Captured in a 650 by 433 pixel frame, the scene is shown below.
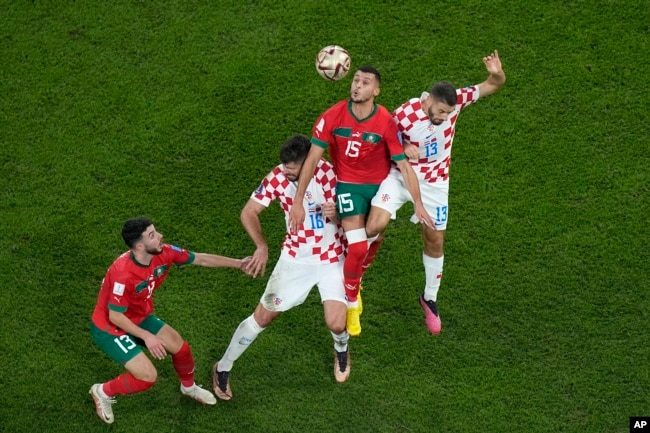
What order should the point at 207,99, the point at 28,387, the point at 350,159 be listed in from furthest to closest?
the point at 207,99, the point at 28,387, the point at 350,159

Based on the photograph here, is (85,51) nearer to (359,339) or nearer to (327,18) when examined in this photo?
(327,18)

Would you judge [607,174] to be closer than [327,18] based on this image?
Yes

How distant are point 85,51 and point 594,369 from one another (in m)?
6.24

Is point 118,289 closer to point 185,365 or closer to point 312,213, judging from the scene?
point 185,365

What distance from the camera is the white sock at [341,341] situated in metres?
8.35

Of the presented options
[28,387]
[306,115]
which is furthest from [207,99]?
[28,387]

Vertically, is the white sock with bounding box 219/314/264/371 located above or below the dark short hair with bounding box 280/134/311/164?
below

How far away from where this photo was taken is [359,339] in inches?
355

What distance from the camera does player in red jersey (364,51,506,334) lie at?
7.98 meters

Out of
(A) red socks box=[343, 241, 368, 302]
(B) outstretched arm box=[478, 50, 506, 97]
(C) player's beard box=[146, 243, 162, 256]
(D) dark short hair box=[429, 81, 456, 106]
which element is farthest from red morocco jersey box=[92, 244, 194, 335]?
(B) outstretched arm box=[478, 50, 506, 97]

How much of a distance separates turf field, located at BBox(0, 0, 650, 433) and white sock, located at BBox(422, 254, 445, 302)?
334 millimetres

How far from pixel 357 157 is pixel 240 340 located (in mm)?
1867

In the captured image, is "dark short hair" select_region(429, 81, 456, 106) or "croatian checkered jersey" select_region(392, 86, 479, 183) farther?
"croatian checkered jersey" select_region(392, 86, 479, 183)

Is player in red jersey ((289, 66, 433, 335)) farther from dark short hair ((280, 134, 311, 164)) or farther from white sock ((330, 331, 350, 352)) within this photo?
white sock ((330, 331, 350, 352))
